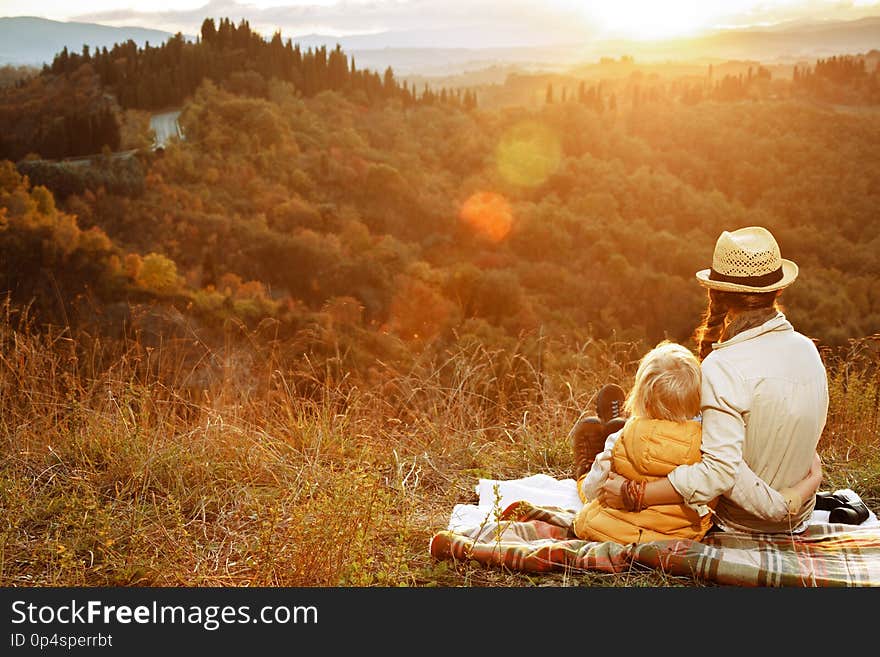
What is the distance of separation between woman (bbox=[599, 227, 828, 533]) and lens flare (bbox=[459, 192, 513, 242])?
5097cm

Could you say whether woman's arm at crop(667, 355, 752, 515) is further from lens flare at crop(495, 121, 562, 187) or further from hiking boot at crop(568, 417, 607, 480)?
lens flare at crop(495, 121, 562, 187)

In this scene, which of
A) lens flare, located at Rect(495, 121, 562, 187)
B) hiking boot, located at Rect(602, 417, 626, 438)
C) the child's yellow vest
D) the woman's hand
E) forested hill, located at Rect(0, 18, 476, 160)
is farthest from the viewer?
lens flare, located at Rect(495, 121, 562, 187)

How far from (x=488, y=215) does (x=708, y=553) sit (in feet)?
181

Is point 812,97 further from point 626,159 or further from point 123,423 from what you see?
point 123,423

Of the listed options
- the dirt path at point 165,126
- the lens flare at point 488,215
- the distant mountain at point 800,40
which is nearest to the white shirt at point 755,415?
the distant mountain at point 800,40

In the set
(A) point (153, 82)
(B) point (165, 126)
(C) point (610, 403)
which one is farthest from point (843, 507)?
(A) point (153, 82)

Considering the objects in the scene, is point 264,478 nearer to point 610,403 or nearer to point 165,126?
point 610,403

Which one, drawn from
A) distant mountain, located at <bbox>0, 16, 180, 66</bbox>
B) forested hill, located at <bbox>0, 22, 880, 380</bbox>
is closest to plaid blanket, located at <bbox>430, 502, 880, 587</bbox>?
forested hill, located at <bbox>0, 22, 880, 380</bbox>

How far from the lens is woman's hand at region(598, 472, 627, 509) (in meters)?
2.50

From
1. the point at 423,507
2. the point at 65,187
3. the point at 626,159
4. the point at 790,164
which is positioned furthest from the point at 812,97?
the point at 423,507

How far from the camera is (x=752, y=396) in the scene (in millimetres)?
2314

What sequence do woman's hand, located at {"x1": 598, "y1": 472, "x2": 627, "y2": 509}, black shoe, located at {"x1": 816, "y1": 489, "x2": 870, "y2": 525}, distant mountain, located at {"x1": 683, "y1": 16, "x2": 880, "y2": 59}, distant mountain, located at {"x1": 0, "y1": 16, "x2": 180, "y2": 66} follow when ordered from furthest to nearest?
distant mountain, located at {"x1": 683, "y1": 16, "x2": 880, "y2": 59} → distant mountain, located at {"x1": 0, "y1": 16, "x2": 180, "y2": 66} → black shoe, located at {"x1": 816, "y1": 489, "x2": 870, "y2": 525} → woman's hand, located at {"x1": 598, "y1": 472, "x2": 627, "y2": 509}

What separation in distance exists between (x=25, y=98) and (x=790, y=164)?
166 ft

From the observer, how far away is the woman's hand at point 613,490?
2.50 metres
